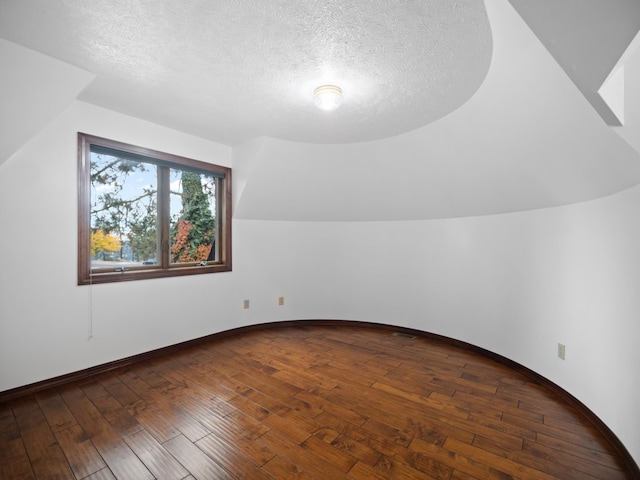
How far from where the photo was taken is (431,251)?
3594mm

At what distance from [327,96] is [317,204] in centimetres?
184

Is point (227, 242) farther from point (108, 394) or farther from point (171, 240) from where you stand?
point (108, 394)

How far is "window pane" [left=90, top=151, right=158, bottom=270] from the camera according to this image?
104 inches

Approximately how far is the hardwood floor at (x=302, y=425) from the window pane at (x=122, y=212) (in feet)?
3.47

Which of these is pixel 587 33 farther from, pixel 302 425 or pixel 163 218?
pixel 163 218

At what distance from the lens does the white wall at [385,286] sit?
1.80 metres

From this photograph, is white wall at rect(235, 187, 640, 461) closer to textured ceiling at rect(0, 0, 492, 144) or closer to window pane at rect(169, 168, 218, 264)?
window pane at rect(169, 168, 218, 264)

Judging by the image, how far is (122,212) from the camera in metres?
2.80

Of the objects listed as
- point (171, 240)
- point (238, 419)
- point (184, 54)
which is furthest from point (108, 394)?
point (184, 54)

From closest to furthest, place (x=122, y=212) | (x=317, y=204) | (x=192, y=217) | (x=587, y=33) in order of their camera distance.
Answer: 1. (x=587, y=33)
2. (x=122, y=212)
3. (x=192, y=217)
4. (x=317, y=204)

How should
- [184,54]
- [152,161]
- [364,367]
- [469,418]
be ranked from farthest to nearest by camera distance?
1. [152,161]
2. [364,367]
3. [469,418]
4. [184,54]

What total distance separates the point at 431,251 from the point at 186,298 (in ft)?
9.68

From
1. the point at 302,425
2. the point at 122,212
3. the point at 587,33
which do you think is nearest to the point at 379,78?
the point at 587,33

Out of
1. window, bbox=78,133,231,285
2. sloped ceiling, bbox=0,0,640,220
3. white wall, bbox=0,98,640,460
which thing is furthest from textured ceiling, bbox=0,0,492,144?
white wall, bbox=0,98,640,460
